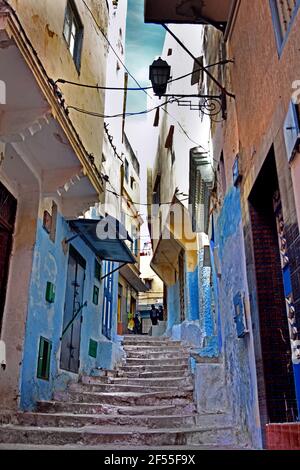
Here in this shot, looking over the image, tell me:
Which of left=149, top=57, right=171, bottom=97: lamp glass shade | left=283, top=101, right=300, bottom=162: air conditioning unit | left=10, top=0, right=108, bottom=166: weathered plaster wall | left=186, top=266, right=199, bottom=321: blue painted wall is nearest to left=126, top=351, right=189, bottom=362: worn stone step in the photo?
left=186, top=266, right=199, bottom=321: blue painted wall

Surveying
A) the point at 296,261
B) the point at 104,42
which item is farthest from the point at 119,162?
the point at 296,261

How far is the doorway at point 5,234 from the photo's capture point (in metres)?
6.87

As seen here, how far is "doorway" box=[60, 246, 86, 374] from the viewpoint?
8.82 m

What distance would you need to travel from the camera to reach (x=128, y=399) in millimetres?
7543

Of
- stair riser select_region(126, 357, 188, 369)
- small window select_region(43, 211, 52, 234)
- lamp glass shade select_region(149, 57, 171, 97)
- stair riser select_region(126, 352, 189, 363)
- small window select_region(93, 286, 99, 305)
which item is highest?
lamp glass shade select_region(149, 57, 171, 97)

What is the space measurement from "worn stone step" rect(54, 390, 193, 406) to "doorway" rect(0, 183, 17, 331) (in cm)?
206

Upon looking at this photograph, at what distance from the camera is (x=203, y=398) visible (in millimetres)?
6906

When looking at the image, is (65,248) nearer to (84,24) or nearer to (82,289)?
(82,289)

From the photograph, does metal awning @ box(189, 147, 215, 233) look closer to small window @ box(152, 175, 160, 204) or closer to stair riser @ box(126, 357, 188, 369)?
stair riser @ box(126, 357, 188, 369)

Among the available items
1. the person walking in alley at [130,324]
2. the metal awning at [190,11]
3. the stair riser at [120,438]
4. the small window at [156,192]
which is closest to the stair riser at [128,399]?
the stair riser at [120,438]

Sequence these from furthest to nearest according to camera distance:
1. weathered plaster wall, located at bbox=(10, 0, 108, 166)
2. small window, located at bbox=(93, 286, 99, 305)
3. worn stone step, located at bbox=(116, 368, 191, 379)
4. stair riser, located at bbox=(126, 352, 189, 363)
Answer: small window, located at bbox=(93, 286, 99, 305), stair riser, located at bbox=(126, 352, 189, 363), worn stone step, located at bbox=(116, 368, 191, 379), weathered plaster wall, located at bbox=(10, 0, 108, 166)

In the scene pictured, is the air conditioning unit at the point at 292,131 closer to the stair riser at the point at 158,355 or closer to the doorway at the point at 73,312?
the doorway at the point at 73,312

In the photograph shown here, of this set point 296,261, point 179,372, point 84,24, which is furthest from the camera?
point 179,372
